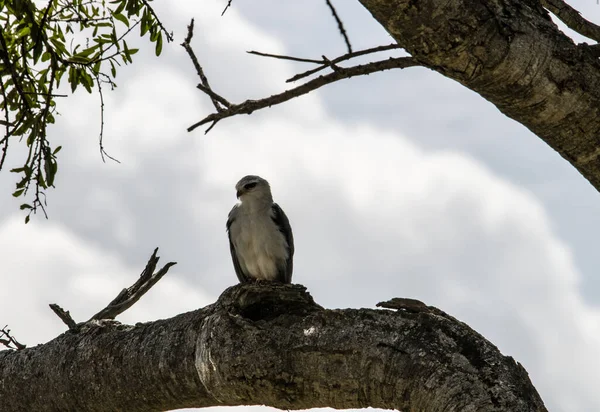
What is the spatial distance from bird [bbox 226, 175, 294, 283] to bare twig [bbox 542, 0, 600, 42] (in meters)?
5.73

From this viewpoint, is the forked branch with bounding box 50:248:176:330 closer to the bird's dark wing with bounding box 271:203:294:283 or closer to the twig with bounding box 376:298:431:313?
the twig with bounding box 376:298:431:313

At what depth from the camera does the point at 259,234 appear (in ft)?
28.7

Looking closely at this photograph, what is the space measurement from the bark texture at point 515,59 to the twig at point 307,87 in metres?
1.01

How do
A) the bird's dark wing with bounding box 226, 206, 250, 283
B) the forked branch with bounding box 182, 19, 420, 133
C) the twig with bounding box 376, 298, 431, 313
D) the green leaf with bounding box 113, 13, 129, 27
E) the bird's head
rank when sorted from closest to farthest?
the twig with bounding box 376, 298, 431, 313 → the forked branch with bounding box 182, 19, 420, 133 → the green leaf with bounding box 113, 13, 129, 27 → the bird's head → the bird's dark wing with bounding box 226, 206, 250, 283

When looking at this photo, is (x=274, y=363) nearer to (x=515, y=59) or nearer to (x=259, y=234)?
(x=515, y=59)

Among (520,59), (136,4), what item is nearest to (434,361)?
(520,59)

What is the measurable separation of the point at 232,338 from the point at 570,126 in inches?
56.9

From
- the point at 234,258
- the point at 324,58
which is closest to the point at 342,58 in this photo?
the point at 324,58

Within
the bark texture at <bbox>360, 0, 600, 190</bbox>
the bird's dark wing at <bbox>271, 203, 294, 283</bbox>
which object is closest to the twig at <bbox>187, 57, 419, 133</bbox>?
the bark texture at <bbox>360, 0, 600, 190</bbox>

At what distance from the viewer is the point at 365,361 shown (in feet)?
9.37

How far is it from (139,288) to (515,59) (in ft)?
9.04

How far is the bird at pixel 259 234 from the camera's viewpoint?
346 inches

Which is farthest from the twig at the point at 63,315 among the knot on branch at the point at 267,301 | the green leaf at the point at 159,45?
the green leaf at the point at 159,45

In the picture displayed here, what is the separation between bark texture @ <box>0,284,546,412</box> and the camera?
267 centimetres
